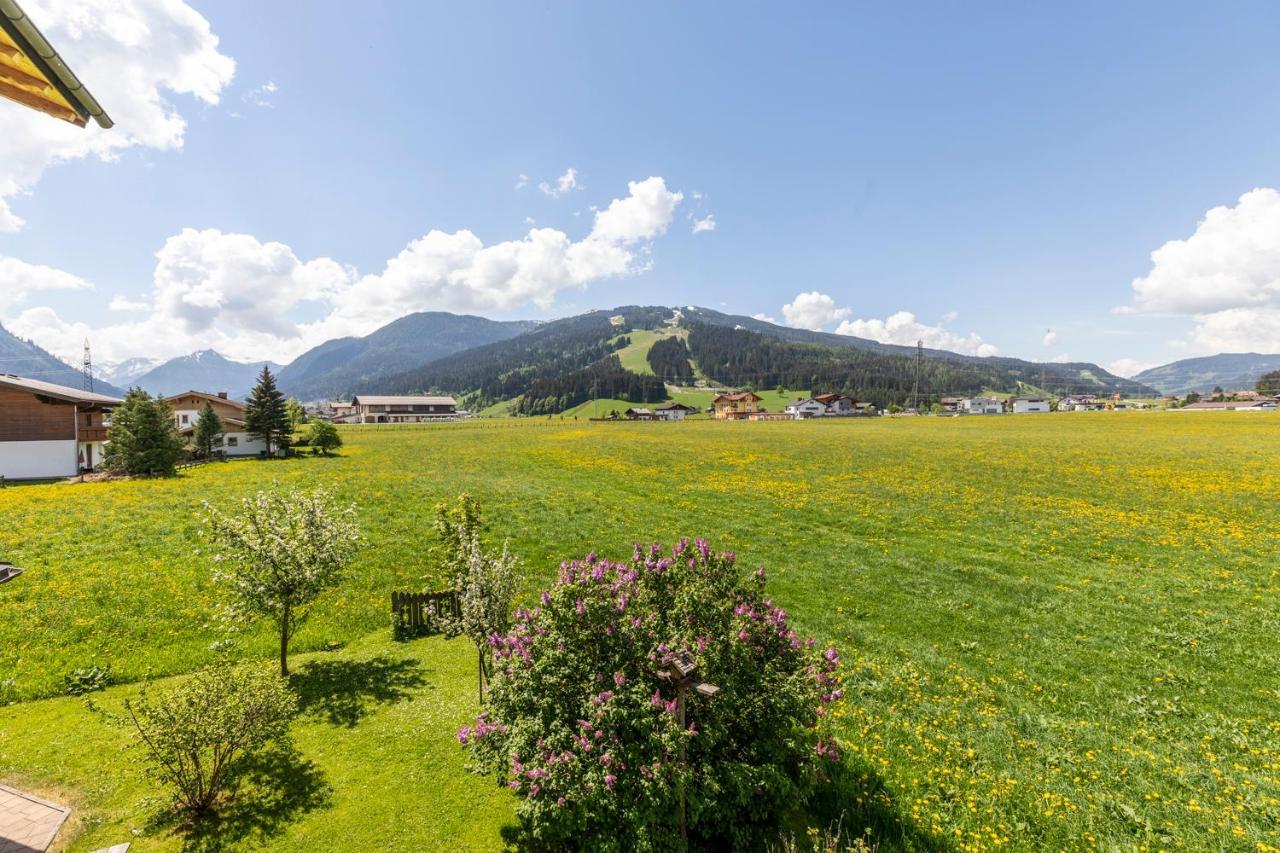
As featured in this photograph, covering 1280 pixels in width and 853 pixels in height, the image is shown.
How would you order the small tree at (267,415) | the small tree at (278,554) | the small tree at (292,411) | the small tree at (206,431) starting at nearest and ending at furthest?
the small tree at (278,554) → the small tree at (206,431) → the small tree at (267,415) → the small tree at (292,411)

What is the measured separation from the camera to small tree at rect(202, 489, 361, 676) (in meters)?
11.7

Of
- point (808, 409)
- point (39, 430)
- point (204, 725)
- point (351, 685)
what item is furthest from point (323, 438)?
point (808, 409)

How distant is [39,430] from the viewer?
4091 cm

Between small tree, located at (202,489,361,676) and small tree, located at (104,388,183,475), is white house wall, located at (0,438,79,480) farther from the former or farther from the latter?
small tree, located at (202,489,361,676)

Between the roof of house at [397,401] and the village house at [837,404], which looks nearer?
the village house at [837,404]

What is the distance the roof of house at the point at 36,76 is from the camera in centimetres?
380

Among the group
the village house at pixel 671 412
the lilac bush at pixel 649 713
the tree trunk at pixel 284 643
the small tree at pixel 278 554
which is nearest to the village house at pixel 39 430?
the small tree at pixel 278 554

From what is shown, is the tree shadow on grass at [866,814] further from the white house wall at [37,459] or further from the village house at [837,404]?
the village house at [837,404]

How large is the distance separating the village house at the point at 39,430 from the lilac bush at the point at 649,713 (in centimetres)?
5616

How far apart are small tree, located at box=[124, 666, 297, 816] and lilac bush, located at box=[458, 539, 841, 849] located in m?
4.01

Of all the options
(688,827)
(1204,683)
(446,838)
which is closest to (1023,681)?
(1204,683)

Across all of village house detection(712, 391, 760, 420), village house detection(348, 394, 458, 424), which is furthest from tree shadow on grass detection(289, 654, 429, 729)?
village house detection(348, 394, 458, 424)

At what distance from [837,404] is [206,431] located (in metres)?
183

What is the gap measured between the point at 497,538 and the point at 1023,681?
20.5 metres
